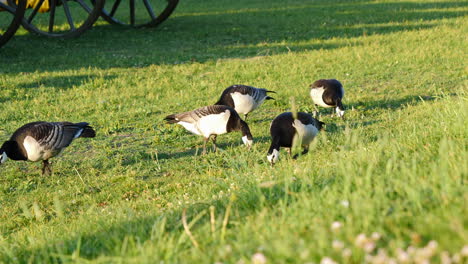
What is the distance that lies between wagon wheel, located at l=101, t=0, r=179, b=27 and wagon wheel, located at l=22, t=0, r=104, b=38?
0.98m

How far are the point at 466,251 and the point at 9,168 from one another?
788cm

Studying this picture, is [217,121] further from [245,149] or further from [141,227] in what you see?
[141,227]

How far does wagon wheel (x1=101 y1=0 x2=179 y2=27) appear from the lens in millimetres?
22659

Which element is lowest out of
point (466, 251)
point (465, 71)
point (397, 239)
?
point (465, 71)

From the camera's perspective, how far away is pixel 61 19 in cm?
2705

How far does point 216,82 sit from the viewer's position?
14070mm

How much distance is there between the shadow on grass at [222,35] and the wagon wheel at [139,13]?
449 millimetres

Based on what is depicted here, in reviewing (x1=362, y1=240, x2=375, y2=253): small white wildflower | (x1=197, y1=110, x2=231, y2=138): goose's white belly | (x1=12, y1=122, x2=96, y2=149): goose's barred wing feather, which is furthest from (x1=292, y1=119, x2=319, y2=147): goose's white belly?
(x1=362, y1=240, x2=375, y2=253): small white wildflower

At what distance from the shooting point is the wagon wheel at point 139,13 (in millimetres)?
22659

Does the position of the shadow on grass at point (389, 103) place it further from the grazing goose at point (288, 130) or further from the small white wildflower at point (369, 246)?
the small white wildflower at point (369, 246)

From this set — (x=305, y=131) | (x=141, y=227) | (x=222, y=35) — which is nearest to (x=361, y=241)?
(x=141, y=227)

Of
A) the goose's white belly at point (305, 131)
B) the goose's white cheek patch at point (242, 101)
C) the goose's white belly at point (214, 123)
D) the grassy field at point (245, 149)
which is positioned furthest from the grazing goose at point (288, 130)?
the goose's white cheek patch at point (242, 101)

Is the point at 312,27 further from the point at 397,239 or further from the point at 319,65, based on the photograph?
the point at 397,239

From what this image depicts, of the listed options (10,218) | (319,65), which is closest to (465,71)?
(319,65)
